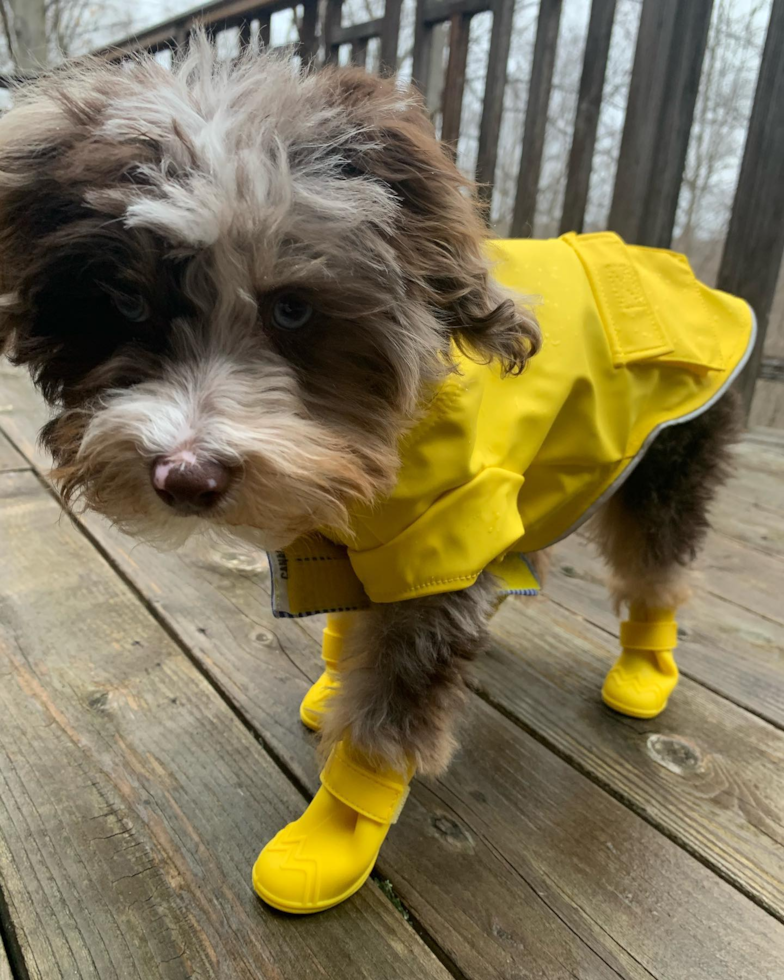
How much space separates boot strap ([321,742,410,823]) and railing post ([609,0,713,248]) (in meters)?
2.89

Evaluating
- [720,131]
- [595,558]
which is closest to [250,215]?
[595,558]

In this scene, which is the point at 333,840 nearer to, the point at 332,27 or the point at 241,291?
the point at 241,291

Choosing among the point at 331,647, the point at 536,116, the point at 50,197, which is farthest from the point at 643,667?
the point at 536,116

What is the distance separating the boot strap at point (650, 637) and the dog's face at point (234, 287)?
0.98 meters

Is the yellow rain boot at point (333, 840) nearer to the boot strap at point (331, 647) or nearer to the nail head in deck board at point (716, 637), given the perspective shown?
the boot strap at point (331, 647)

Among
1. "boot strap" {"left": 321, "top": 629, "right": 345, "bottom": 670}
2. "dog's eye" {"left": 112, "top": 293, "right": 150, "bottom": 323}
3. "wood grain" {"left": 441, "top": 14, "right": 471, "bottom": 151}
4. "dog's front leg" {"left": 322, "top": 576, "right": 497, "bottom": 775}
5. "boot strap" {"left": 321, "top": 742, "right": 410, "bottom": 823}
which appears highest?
"wood grain" {"left": 441, "top": 14, "right": 471, "bottom": 151}

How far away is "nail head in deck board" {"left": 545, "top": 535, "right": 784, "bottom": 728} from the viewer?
1872 millimetres

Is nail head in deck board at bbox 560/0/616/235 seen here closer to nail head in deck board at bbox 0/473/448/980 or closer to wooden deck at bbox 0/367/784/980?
wooden deck at bbox 0/367/784/980

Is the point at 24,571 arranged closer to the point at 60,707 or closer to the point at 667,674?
the point at 60,707

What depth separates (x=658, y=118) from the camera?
322 centimetres

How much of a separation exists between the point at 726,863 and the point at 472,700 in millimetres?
612

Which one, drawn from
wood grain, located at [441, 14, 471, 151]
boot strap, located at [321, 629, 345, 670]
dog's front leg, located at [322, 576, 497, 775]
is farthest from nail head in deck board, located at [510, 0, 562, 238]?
dog's front leg, located at [322, 576, 497, 775]

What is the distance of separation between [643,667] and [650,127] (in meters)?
2.49

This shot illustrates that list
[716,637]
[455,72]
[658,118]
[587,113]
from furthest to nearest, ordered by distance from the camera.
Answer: [455,72] → [587,113] → [658,118] → [716,637]
